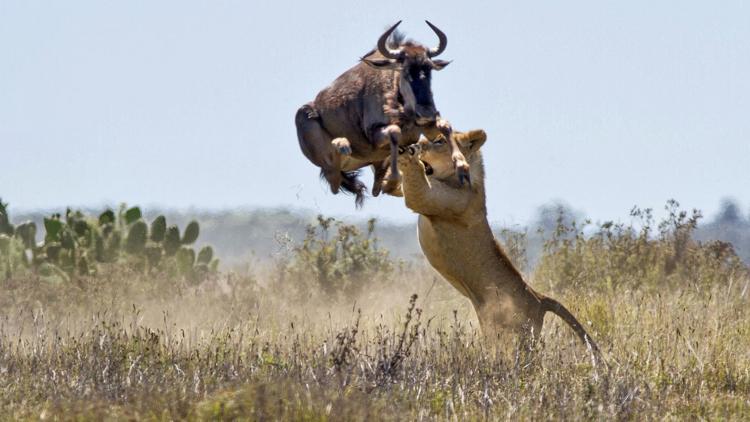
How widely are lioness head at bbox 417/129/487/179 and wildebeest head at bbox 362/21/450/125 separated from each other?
304mm

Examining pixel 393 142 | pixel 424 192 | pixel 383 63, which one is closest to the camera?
pixel 393 142

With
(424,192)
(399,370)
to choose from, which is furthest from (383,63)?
(399,370)

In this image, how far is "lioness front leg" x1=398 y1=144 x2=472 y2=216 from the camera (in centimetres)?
1235

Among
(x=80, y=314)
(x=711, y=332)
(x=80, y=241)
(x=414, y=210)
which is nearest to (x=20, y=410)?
(x=414, y=210)

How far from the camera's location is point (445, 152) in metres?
12.8

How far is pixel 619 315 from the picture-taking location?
14.3 meters

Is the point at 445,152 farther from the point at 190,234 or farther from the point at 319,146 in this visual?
the point at 190,234

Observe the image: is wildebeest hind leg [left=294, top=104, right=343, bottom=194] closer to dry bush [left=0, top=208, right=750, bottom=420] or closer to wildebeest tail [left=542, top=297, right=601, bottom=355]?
dry bush [left=0, top=208, right=750, bottom=420]

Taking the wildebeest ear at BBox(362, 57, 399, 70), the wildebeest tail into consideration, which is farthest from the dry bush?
the wildebeest ear at BBox(362, 57, 399, 70)

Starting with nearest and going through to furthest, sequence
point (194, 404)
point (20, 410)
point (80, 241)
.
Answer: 1. point (194, 404)
2. point (20, 410)
3. point (80, 241)

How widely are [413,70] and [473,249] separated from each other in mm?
1849

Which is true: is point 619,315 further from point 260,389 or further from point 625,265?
point 260,389

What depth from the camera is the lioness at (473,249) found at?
12.8 m

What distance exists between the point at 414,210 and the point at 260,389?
4.23 meters
